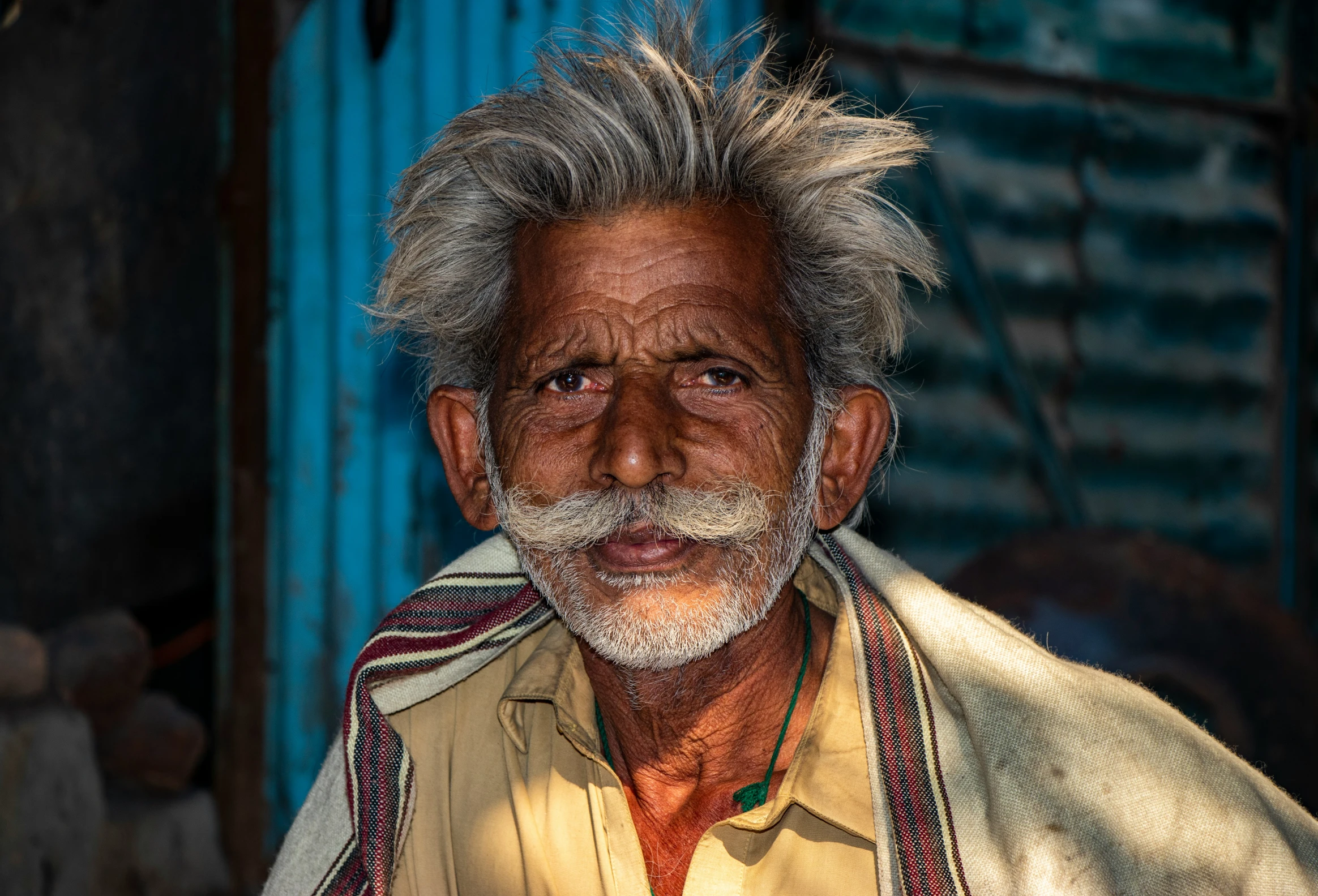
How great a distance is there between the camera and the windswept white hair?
83.5 inches

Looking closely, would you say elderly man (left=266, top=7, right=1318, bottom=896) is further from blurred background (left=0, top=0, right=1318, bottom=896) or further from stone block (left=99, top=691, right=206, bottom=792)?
stone block (left=99, top=691, right=206, bottom=792)

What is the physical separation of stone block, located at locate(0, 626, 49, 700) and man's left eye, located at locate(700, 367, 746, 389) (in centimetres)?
251

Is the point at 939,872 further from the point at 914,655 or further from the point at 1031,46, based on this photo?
the point at 1031,46

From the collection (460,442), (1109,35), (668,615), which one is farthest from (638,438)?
(1109,35)

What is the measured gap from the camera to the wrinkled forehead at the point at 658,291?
6.81 feet

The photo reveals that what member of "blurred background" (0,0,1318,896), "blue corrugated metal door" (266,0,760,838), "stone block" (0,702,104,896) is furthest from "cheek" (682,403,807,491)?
"stone block" (0,702,104,896)

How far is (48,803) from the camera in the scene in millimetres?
3576

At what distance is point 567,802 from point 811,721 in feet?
1.45

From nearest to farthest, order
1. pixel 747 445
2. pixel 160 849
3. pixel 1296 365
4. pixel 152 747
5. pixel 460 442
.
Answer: pixel 747 445 → pixel 460 442 → pixel 160 849 → pixel 152 747 → pixel 1296 365

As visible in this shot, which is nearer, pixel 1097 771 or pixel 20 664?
pixel 1097 771

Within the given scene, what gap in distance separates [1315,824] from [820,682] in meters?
0.76

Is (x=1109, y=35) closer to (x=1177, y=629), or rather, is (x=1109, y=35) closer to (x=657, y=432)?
(x=1177, y=629)

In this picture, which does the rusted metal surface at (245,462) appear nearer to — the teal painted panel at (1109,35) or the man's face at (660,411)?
the teal painted panel at (1109,35)

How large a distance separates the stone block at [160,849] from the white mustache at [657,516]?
2366 mm
